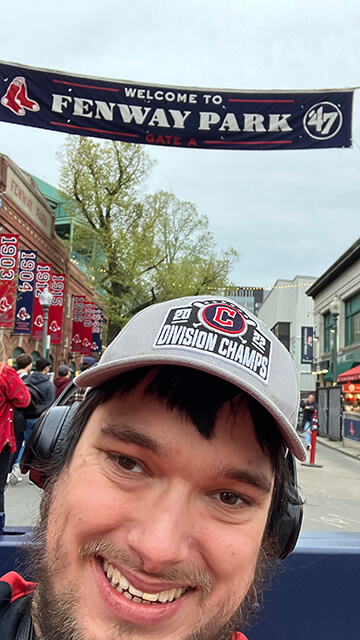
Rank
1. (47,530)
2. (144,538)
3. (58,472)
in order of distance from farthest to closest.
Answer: (58,472), (47,530), (144,538)

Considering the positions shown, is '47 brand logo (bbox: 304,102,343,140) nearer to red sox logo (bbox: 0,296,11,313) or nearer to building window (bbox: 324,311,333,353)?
red sox logo (bbox: 0,296,11,313)

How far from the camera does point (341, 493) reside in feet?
23.8

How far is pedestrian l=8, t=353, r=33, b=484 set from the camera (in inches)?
201

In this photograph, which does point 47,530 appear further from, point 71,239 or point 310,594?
point 71,239

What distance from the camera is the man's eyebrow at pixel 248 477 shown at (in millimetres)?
975

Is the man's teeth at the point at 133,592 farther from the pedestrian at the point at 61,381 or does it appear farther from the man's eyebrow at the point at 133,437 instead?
the pedestrian at the point at 61,381

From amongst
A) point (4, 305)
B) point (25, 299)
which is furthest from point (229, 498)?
point (25, 299)

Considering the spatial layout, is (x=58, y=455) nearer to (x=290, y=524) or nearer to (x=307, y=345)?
(x=290, y=524)

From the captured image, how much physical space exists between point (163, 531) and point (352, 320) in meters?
30.7

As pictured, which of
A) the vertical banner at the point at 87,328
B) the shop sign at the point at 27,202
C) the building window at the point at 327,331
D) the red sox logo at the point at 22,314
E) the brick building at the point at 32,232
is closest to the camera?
the red sox logo at the point at 22,314

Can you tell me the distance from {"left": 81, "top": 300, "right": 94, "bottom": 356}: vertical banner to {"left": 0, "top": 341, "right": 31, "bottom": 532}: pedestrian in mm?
22067

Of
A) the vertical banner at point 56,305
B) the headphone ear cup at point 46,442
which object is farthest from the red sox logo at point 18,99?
the vertical banner at point 56,305

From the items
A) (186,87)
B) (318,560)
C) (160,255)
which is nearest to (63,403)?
(318,560)

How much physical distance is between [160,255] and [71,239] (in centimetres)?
499
